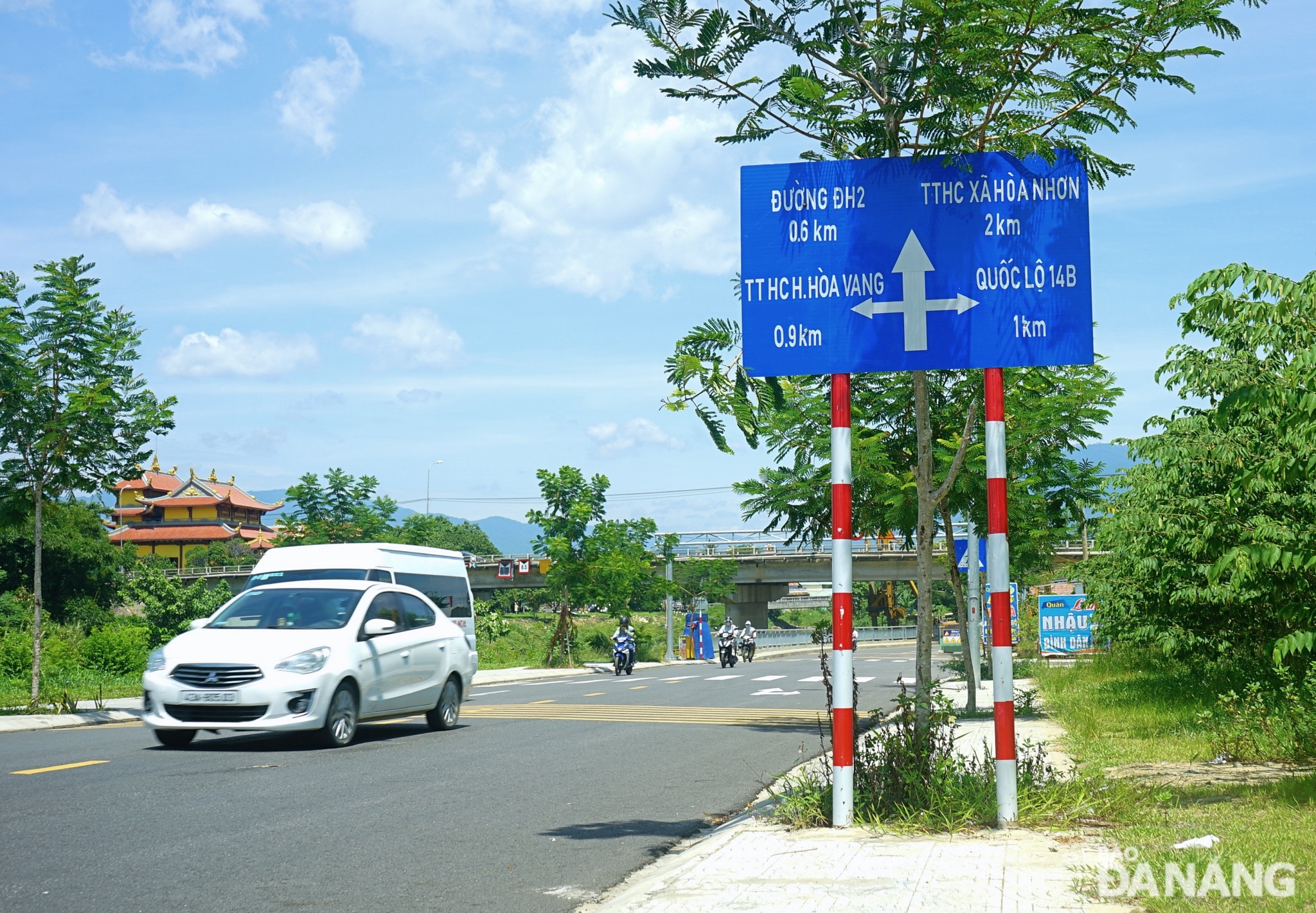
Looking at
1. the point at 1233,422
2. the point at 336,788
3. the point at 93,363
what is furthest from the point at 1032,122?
the point at 93,363

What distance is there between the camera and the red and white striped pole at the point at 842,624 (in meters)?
7.42

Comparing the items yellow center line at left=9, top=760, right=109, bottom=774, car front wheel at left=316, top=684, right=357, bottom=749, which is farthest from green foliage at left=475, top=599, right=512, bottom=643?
yellow center line at left=9, top=760, right=109, bottom=774

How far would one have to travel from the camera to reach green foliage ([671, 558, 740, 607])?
6656 centimetres

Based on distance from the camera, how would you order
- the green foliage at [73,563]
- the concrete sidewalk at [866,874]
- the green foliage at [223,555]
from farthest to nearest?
the green foliage at [223,555]
the green foliage at [73,563]
the concrete sidewalk at [866,874]

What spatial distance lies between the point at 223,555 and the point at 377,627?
101243mm

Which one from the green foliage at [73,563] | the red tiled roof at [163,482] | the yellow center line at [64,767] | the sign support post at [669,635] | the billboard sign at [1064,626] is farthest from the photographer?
the red tiled roof at [163,482]

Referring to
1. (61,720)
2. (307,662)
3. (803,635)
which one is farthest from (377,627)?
(803,635)

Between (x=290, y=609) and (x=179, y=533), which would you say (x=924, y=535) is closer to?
(x=290, y=609)

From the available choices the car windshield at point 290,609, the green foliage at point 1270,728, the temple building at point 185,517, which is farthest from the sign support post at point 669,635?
the temple building at point 185,517

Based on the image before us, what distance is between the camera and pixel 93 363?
1830 centimetres

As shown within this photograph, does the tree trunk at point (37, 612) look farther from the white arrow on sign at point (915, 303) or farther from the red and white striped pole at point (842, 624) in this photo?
the white arrow on sign at point (915, 303)

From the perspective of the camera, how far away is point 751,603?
8075 cm

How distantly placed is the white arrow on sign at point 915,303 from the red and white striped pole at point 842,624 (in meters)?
0.52

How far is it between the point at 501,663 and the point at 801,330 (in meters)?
39.0
